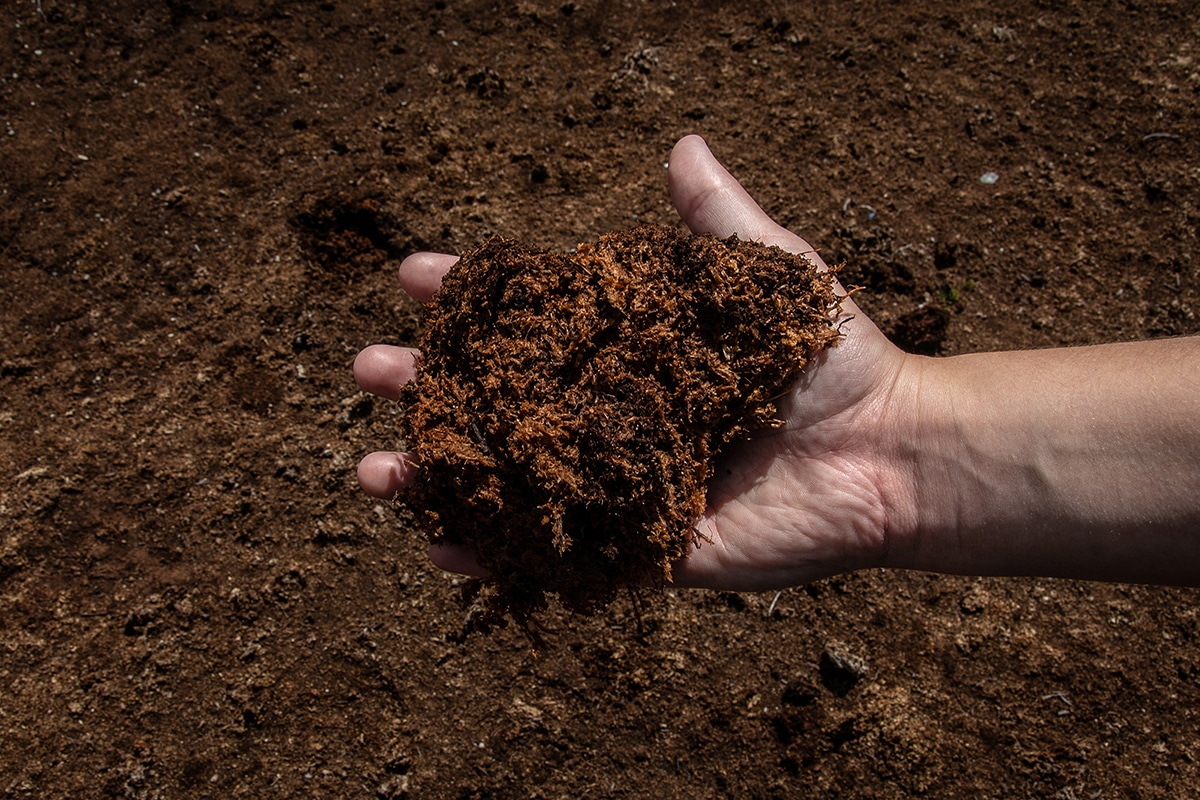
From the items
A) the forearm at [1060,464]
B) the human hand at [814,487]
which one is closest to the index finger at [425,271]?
the human hand at [814,487]

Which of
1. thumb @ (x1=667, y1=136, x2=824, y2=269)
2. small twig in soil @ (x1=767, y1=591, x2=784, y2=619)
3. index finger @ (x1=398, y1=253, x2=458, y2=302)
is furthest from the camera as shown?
small twig in soil @ (x1=767, y1=591, x2=784, y2=619)

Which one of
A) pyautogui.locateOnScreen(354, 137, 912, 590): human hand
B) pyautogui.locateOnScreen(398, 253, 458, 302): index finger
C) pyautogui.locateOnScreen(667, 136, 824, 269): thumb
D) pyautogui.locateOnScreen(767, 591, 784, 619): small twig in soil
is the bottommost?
pyautogui.locateOnScreen(767, 591, 784, 619): small twig in soil

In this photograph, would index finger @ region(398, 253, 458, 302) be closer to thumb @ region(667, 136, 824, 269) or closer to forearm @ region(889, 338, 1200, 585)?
thumb @ region(667, 136, 824, 269)

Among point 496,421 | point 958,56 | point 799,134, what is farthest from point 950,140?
point 496,421

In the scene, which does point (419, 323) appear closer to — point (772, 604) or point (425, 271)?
point (425, 271)

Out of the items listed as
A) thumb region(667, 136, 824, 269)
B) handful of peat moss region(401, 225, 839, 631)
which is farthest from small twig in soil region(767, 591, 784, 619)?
thumb region(667, 136, 824, 269)

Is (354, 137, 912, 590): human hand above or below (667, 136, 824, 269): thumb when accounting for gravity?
below

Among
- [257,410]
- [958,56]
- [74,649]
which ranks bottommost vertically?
[74,649]

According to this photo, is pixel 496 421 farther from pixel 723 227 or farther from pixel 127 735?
pixel 127 735
